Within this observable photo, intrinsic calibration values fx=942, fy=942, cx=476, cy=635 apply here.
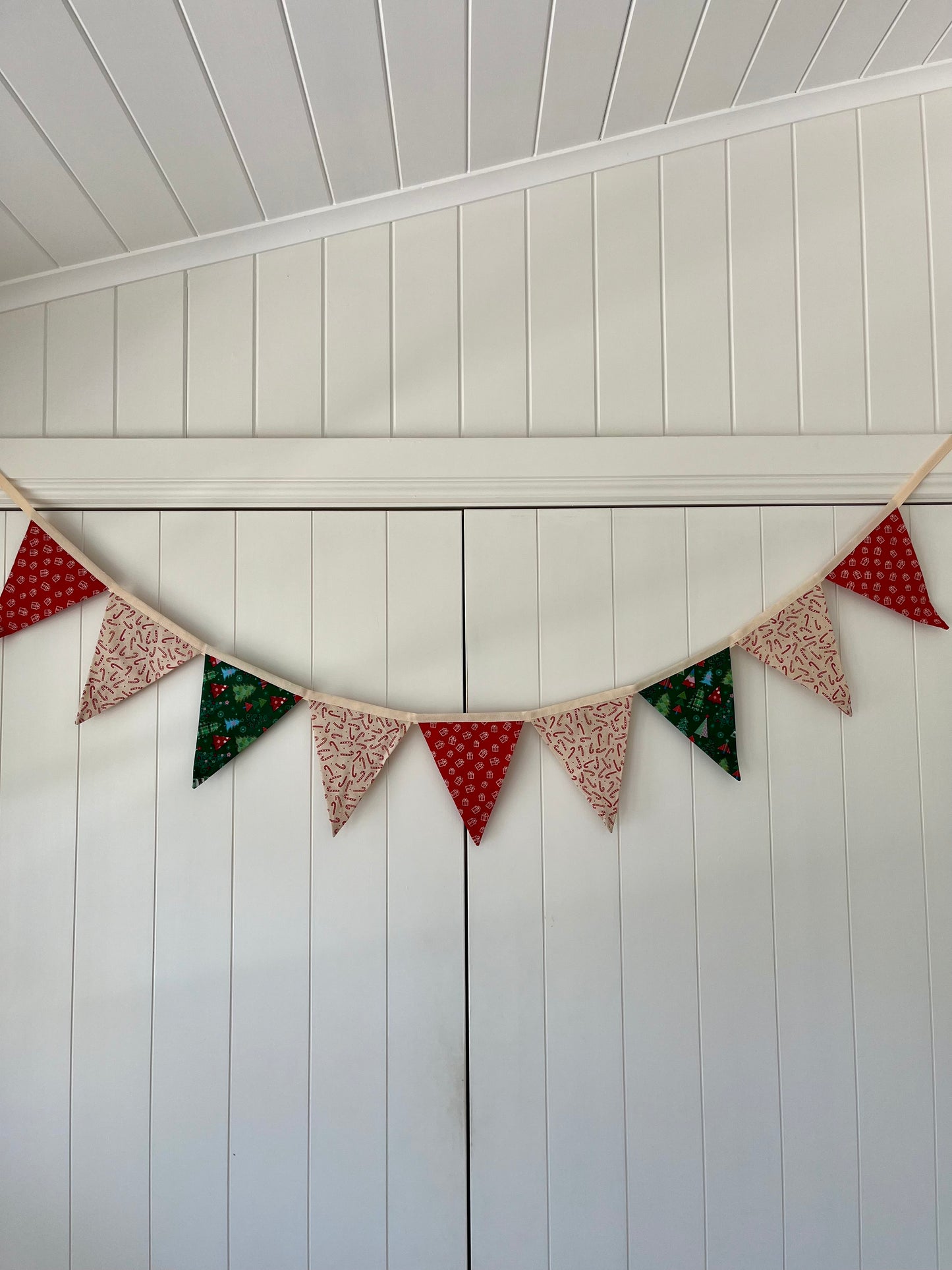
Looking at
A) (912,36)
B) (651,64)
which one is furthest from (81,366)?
(912,36)

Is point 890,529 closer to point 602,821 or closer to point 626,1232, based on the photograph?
point 602,821

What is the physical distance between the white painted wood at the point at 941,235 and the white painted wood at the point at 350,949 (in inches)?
39.9

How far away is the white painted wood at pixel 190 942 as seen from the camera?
60.4 inches

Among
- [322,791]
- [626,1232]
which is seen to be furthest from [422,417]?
[626,1232]

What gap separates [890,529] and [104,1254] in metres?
1.77

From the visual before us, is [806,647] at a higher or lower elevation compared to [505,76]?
lower

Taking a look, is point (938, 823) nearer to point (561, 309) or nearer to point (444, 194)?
point (561, 309)

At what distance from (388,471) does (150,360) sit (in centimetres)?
46

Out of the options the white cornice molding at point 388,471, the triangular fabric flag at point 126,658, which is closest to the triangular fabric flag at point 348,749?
the triangular fabric flag at point 126,658

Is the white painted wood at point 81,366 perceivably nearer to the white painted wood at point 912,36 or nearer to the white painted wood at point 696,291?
the white painted wood at point 696,291

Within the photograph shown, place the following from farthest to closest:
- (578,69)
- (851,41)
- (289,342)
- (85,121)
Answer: (289,342) < (851,41) < (578,69) < (85,121)

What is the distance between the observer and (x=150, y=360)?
1640mm

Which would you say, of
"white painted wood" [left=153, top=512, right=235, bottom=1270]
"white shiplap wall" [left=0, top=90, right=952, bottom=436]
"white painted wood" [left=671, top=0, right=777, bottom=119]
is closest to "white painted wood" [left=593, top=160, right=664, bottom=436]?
"white shiplap wall" [left=0, top=90, right=952, bottom=436]

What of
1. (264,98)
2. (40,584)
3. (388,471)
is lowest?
(40,584)
